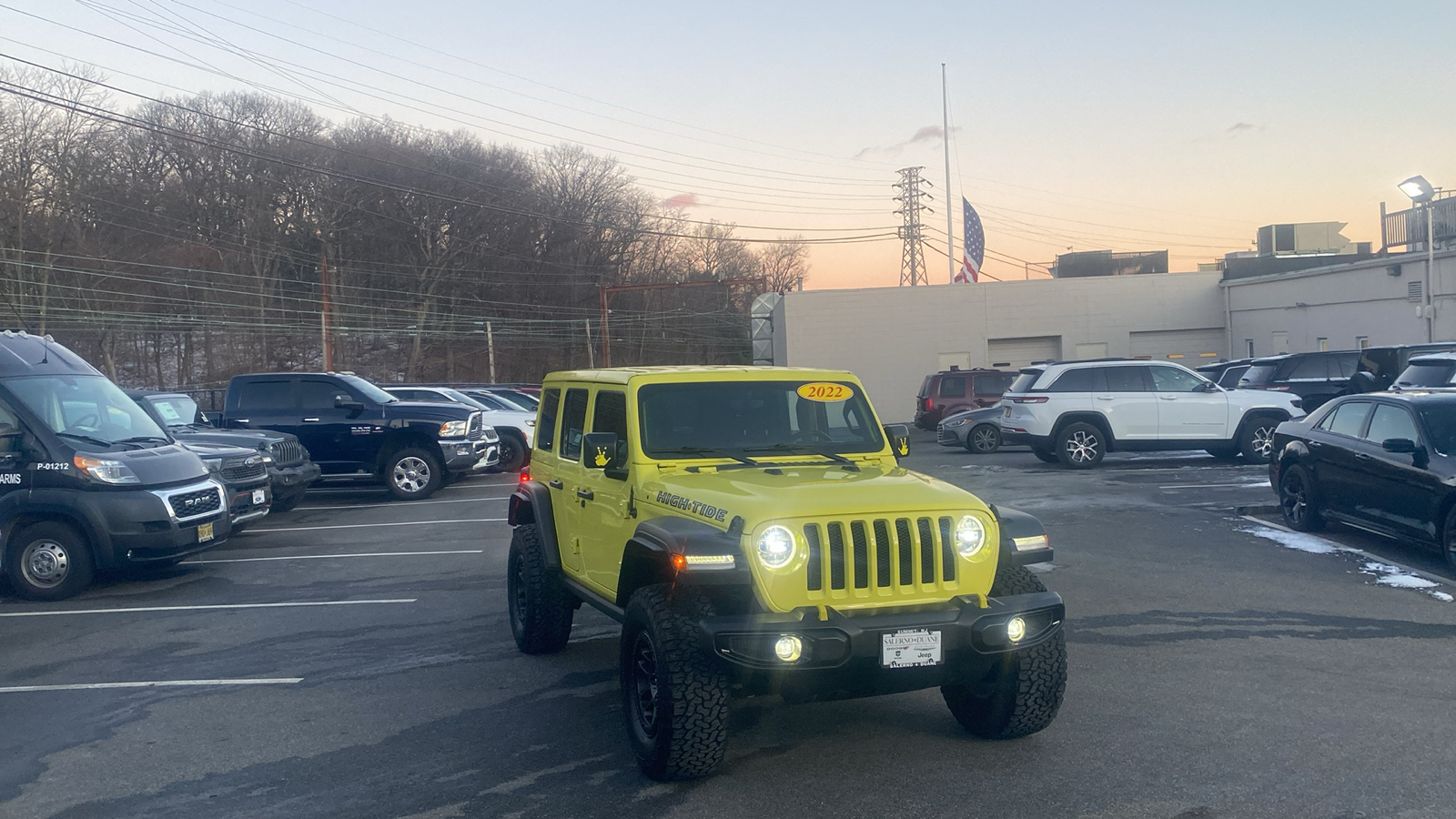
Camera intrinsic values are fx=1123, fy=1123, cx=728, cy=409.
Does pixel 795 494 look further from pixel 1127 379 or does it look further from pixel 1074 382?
pixel 1127 379

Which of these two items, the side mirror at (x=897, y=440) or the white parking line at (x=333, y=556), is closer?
the side mirror at (x=897, y=440)

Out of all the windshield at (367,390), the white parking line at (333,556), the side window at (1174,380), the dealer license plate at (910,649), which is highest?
the windshield at (367,390)

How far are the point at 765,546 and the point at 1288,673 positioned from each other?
374cm

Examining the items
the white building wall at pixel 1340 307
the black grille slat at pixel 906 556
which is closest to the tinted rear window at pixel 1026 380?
the white building wall at pixel 1340 307

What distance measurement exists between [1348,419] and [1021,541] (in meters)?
7.35

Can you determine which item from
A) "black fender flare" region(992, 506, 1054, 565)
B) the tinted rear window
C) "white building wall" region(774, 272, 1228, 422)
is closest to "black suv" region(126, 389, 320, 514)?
"black fender flare" region(992, 506, 1054, 565)

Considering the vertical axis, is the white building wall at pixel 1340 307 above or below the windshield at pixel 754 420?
above

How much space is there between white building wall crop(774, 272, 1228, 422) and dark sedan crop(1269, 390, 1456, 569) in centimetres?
2714

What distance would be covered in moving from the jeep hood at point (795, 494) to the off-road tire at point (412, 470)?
12756mm

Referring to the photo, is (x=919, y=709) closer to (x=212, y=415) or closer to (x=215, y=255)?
(x=212, y=415)

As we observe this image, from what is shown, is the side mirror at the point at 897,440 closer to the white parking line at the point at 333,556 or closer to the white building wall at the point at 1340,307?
the white parking line at the point at 333,556

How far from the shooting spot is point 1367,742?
532 cm

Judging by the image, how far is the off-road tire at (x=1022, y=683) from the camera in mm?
5207

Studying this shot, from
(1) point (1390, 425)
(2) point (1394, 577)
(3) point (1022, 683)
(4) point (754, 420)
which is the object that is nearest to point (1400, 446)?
(1) point (1390, 425)
